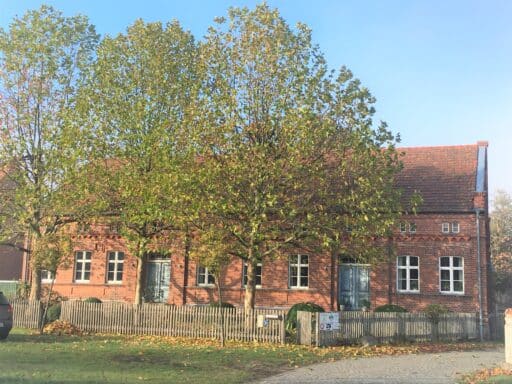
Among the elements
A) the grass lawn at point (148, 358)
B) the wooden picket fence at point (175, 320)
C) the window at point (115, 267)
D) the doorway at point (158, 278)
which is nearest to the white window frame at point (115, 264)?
the window at point (115, 267)

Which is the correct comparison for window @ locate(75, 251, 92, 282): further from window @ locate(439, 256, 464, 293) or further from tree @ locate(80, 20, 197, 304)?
window @ locate(439, 256, 464, 293)

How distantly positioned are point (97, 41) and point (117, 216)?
26.8 feet

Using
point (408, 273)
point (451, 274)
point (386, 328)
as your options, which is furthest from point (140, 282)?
point (451, 274)

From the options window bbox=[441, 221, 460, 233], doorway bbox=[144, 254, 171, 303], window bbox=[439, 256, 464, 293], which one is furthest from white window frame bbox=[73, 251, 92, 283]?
window bbox=[441, 221, 460, 233]

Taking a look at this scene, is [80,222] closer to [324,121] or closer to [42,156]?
[42,156]

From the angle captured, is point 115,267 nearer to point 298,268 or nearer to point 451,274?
point 298,268

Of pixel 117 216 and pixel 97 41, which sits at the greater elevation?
pixel 97 41

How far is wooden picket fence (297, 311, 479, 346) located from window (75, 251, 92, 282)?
1658 cm

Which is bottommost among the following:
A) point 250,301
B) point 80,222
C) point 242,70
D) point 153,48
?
point 250,301

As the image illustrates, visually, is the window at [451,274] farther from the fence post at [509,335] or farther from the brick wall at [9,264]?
the brick wall at [9,264]

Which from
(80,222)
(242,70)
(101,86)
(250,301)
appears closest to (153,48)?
(101,86)

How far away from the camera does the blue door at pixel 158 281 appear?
28953mm

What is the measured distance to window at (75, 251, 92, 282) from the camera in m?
30.2

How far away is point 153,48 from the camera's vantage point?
2352 centimetres
